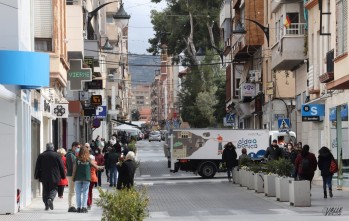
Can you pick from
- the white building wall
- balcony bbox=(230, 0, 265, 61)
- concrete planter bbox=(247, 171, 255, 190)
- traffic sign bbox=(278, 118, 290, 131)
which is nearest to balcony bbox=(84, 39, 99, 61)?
balcony bbox=(230, 0, 265, 61)

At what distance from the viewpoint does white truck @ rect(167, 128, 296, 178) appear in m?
48.4

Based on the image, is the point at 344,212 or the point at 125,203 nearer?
the point at 125,203

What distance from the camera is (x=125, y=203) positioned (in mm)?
17234

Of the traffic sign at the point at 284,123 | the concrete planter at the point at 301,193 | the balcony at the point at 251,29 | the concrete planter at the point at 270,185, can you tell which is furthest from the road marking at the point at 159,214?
the balcony at the point at 251,29

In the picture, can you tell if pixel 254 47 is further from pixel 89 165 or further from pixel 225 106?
pixel 89 165

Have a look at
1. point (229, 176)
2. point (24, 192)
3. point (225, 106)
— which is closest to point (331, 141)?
point (229, 176)

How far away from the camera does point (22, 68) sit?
2559 centimetres

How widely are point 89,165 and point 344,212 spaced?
6248mm

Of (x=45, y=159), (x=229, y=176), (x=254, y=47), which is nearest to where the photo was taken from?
(x=45, y=159)

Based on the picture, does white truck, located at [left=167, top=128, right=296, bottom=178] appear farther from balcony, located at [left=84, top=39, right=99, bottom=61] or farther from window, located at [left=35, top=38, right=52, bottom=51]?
window, located at [left=35, top=38, right=52, bottom=51]

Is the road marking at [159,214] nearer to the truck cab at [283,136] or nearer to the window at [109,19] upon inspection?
the truck cab at [283,136]

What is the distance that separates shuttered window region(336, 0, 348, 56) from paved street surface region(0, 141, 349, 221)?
4683mm

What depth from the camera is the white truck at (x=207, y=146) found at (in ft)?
159

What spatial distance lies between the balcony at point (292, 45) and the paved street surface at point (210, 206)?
309 inches
